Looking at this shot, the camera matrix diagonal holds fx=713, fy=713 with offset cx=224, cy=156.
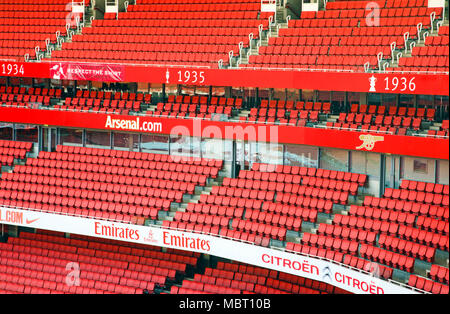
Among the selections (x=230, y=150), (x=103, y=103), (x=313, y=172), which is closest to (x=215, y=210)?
(x=230, y=150)

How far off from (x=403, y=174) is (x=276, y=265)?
17.2 feet

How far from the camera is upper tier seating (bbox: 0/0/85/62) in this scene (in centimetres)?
2973

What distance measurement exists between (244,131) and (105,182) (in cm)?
541

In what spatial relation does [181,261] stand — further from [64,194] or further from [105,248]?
[64,194]

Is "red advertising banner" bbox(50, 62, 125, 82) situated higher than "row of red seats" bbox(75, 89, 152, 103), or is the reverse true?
"red advertising banner" bbox(50, 62, 125, 82)

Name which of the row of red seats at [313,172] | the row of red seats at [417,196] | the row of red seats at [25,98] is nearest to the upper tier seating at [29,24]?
the row of red seats at [25,98]

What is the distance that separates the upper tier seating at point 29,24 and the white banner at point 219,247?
25.4 ft

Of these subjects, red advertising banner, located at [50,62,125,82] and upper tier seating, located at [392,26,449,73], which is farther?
red advertising banner, located at [50,62,125,82]

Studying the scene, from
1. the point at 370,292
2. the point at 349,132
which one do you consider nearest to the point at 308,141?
the point at 349,132

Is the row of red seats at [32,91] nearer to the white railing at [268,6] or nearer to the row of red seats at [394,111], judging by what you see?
the white railing at [268,6]

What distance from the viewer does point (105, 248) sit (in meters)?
24.8

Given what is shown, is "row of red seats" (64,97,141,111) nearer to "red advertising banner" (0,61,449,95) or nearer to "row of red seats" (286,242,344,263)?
"red advertising banner" (0,61,449,95)

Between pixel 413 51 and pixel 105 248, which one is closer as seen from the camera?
pixel 413 51

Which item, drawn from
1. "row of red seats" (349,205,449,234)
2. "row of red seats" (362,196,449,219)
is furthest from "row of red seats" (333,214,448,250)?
"row of red seats" (362,196,449,219)
